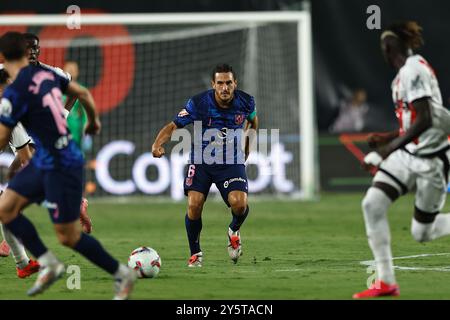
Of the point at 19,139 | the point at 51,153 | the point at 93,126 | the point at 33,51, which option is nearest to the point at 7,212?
the point at 51,153

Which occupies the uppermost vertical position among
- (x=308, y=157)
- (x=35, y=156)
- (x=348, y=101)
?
(x=348, y=101)

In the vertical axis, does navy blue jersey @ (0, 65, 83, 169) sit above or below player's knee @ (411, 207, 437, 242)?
above

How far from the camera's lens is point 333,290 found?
29.7ft

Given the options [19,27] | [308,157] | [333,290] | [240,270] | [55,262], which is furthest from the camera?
[19,27]

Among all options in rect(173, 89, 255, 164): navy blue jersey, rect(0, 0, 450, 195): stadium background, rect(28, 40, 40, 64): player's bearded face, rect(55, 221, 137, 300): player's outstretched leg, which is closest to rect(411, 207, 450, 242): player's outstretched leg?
rect(55, 221, 137, 300): player's outstretched leg

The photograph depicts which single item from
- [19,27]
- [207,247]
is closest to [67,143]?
[207,247]

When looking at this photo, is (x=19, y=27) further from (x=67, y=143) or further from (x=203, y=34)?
(x=67, y=143)

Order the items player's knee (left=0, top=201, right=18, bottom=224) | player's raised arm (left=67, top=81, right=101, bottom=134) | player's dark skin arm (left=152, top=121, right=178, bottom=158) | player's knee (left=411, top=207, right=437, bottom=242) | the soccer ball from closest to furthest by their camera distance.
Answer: player's raised arm (left=67, top=81, right=101, bottom=134), player's knee (left=0, top=201, right=18, bottom=224), player's knee (left=411, top=207, right=437, bottom=242), the soccer ball, player's dark skin arm (left=152, top=121, right=178, bottom=158)

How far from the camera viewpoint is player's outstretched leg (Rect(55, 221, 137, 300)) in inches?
327

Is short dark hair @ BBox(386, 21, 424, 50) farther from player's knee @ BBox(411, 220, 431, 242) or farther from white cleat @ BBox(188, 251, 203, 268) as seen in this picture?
white cleat @ BBox(188, 251, 203, 268)

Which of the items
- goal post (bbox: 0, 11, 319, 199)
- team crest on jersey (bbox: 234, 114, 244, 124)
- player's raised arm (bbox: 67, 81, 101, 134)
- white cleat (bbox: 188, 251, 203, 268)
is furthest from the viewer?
goal post (bbox: 0, 11, 319, 199)

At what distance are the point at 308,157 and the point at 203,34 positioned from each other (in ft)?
13.7

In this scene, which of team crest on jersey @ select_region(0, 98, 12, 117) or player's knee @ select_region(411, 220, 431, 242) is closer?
team crest on jersey @ select_region(0, 98, 12, 117)

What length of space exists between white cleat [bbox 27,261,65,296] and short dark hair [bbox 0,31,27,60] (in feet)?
5.51
